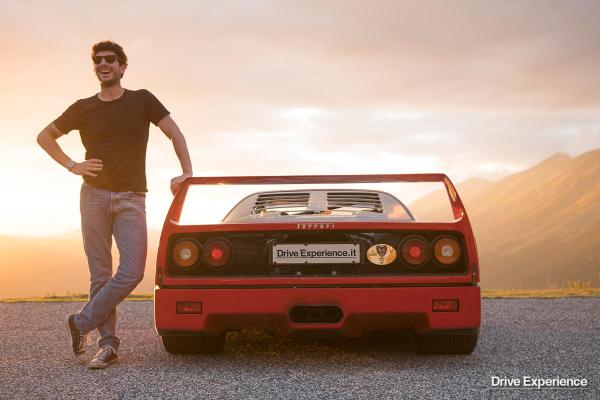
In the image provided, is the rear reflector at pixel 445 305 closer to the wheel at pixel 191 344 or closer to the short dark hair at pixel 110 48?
the wheel at pixel 191 344

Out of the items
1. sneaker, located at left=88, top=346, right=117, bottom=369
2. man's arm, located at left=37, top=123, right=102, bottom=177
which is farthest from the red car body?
man's arm, located at left=37, top=123, right=102, bottom=177

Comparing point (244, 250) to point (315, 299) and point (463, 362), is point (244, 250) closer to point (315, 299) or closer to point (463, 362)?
point (315, 299)

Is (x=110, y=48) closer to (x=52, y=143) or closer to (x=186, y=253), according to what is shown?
(x=52, y=143)

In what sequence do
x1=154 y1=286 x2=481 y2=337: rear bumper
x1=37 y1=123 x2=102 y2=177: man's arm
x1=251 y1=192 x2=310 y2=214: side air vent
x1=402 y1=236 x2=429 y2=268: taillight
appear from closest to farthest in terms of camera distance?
x1=154 y1=286 x2=481 y2=337: rear bumper
x1=402 y1=236 x2=429 y2=268: taillight
x1=37 y1=123 x2=102 y2=177: man's arm
x1=251 y1=192 x2=310 y2=214: side air vent

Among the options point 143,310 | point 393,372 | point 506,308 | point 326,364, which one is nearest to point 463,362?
point 393,372

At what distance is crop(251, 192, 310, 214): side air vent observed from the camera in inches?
203

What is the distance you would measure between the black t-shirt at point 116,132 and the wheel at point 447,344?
2098mm

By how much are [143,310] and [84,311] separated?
12.2 feet

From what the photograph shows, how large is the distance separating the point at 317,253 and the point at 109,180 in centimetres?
140

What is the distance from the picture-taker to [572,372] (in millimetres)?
4301

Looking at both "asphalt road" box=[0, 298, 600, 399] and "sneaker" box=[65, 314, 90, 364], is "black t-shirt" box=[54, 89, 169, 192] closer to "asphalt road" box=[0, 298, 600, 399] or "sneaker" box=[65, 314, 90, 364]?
"sneaker" box=[65, 314, 90, 364]

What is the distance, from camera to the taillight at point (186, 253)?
14.6 feet

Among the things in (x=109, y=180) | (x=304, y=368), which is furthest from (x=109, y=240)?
(x=304, y=368)

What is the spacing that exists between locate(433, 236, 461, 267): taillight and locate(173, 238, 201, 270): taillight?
1467 mm
